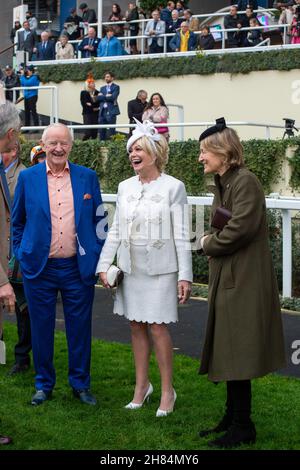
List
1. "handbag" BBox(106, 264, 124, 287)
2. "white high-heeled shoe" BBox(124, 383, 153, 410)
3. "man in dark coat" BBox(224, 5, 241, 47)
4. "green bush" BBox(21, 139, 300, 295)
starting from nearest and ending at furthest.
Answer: "handbag" BBox(106, 264, 124, 287) → "white high-heeled shoe" BBox(124, 383, 153, 410) → "green bush" BBox(21, 139, 300, 295) → "man in dark coat" BBox(224, 5, 241, 47)

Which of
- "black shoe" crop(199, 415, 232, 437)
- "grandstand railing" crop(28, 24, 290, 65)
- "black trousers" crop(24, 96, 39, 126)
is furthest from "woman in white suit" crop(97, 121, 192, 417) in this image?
"black trousers" crop(24, 96, 39, 126)

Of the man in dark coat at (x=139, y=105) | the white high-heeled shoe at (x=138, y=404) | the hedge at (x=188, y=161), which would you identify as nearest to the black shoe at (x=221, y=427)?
the white high-heeled shoe at (x=138, y=404)

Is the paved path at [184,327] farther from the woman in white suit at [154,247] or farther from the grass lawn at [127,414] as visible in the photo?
the woman in white suit at [154,247]

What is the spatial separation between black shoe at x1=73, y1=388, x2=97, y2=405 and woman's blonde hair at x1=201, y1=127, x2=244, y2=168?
213cm

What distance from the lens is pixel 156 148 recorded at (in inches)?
247

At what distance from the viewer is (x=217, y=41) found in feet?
78.9

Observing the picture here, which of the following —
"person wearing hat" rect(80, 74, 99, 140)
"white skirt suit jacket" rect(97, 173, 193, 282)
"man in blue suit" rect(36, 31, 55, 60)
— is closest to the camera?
"white skirt suit jacket" rect(97, 173, 193, 282)

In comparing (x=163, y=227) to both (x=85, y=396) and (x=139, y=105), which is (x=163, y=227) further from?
(x=139, y=105)

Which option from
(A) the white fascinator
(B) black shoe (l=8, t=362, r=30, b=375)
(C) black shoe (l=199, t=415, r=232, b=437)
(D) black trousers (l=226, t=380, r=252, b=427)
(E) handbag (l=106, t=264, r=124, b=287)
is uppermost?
(A) the white fascinator

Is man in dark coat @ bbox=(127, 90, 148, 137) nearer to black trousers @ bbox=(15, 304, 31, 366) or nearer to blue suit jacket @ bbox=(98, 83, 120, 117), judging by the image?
blue suit jacket @ bbox=(98, 83, 120, 117)

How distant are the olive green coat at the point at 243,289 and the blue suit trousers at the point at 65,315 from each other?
141cm

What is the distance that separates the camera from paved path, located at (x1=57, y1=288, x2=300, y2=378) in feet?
27.0

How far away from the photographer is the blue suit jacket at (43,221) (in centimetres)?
654

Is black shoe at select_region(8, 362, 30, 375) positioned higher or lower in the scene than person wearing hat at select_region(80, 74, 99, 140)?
lower
